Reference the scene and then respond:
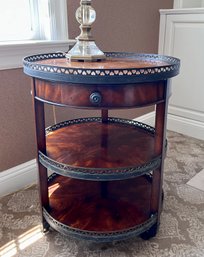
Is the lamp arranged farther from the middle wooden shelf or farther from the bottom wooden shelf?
the bottom wooden shelf

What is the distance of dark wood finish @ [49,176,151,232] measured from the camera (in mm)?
1082

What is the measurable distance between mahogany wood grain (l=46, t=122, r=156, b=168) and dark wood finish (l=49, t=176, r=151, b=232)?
225 millimetres

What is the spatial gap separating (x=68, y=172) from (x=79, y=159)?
0.34ft

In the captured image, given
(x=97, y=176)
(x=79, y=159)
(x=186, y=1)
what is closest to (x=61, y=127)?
(x=79, y=159)

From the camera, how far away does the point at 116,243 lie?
1.14 meters

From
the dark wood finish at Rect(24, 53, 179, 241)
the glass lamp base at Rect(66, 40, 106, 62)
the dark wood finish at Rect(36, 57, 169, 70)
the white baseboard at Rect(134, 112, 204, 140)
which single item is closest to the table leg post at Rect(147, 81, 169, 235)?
the dark wood finish at Rect(24, 53, 179, 241)

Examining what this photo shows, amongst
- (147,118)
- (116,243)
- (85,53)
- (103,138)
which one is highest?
(85,53)

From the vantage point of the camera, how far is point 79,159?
106 centimetres

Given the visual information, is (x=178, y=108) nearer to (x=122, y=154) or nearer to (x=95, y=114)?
(x=95, y=114)

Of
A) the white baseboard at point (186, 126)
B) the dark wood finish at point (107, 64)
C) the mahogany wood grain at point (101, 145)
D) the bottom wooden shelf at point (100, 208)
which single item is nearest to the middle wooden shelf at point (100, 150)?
the mahogany wood grain at point (101, 145)

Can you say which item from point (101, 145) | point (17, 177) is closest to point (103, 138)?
point (101, 145)

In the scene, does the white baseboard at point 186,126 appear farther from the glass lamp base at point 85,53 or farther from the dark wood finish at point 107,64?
the glass lamp base at point 85,53

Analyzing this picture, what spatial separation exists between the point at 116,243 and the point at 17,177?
2.14 ft

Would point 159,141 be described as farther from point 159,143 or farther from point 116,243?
point 116,243
